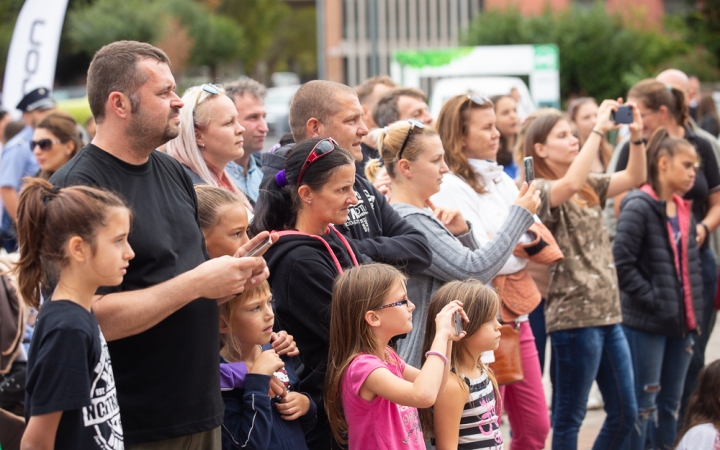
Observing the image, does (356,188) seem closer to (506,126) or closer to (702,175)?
(506,126)

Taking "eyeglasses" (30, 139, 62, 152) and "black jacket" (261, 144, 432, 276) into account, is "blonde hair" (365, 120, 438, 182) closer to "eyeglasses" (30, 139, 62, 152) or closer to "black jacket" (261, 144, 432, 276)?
"black jacket" (261, 144, 432, 276)

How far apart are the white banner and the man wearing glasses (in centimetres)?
592

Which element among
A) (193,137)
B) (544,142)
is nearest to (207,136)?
(193,137)

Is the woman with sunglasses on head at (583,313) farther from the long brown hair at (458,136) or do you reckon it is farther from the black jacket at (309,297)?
the black jacket at (309,297)

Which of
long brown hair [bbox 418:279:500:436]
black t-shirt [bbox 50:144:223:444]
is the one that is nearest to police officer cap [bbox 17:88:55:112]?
long brown hair [bbox 418:279:500:436]

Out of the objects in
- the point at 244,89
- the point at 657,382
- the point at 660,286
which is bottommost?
the point at 657,382

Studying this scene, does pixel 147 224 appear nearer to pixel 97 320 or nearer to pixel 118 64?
pixel 97 320

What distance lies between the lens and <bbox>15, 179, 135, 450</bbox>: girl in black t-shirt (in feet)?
7.99

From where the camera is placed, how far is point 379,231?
3879 millimetres

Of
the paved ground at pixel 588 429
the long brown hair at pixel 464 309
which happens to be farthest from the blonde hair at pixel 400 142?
the paved ground at pixel 588 429

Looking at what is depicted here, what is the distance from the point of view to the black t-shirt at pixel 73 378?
2428 millimetres

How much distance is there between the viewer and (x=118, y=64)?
114 inches

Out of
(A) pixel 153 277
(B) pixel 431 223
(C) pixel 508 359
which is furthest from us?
(C) pixel 508 359

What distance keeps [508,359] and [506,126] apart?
2.63 meters
